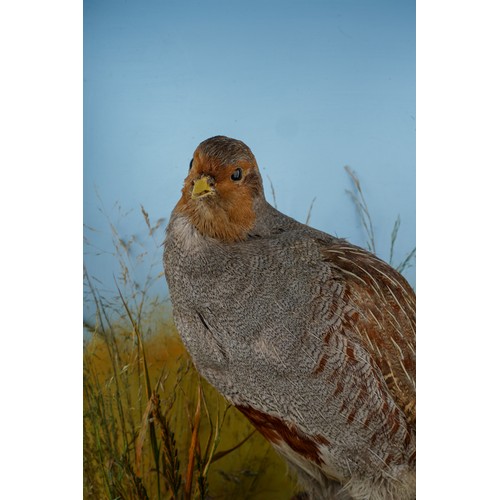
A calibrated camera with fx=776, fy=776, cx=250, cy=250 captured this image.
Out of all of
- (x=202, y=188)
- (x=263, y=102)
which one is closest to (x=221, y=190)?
(x=202, y=188)

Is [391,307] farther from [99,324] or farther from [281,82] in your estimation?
[99,324]

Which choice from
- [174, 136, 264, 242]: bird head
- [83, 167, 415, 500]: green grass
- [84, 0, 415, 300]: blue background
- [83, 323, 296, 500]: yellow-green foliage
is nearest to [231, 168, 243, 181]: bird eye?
[174, 136, 264, 242]: bird head

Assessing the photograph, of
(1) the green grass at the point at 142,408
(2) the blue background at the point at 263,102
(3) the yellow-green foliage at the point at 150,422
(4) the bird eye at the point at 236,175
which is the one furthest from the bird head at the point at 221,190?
(3) the yellow-green foliage at the point at 150,422

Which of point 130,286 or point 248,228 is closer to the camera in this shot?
point 248,228

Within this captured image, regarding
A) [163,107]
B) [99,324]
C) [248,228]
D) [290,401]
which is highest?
[163,107]

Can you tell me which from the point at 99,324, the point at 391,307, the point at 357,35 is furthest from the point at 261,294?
the point at 357,35

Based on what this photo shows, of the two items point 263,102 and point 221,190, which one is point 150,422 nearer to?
point 221,190

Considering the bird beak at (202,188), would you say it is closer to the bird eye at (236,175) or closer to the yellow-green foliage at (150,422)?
the bird eye at (236,175)
